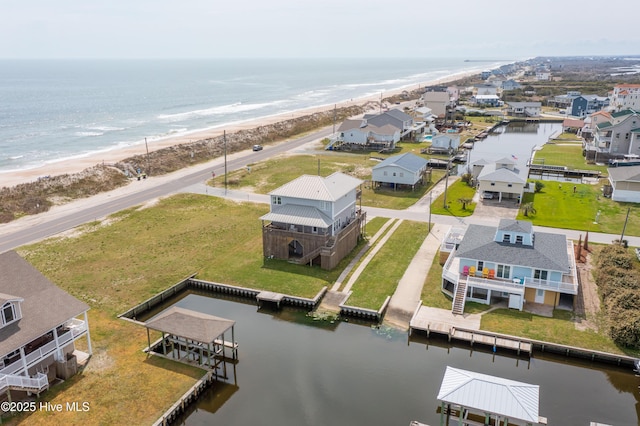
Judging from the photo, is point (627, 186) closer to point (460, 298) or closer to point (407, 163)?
point (407, 163)

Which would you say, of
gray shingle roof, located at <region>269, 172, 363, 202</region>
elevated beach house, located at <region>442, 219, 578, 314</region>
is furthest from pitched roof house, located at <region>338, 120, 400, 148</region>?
elevated beach house, located at <region>442, 219, 578, 314</region>

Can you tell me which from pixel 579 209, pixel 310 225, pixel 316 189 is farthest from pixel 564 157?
pixel 310 225

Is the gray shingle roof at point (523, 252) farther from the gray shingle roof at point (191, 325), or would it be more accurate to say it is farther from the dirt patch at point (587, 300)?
the gray shingle roof at point (191, 325)

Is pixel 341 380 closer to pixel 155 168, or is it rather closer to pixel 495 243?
pixel 495 243

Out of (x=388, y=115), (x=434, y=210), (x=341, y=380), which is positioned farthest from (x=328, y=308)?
(x=388, y=115)

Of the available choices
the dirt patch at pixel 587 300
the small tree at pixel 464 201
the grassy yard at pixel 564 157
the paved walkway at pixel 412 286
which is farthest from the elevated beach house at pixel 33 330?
the grassy yard at pixel 564 157
